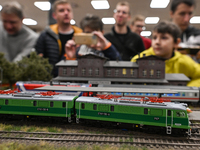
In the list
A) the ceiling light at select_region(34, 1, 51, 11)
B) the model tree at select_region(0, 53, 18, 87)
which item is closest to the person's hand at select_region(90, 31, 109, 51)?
the ceiling light at select_region(34, 1, 51, 11)

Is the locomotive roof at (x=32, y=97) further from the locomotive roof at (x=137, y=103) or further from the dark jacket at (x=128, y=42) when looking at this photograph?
the dark jacket at (x=128, y=42)

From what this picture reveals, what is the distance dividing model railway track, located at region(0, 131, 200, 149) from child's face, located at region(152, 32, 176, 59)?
1726 centimetres

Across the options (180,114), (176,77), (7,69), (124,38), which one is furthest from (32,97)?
(176,77)

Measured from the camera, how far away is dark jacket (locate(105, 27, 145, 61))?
29.6 meters

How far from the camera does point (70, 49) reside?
1204 inches

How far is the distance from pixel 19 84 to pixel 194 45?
3456cm

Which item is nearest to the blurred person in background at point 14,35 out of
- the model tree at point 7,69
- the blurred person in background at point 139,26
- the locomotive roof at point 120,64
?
the model tree at point 7,69

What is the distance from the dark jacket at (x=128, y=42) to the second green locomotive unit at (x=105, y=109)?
15865 mm

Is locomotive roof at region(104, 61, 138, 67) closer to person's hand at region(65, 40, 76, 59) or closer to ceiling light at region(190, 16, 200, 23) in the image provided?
person's hand at region(65, 40, 76, 59)

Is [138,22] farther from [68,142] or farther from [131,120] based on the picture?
[68,142]

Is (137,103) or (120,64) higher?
(120,64)

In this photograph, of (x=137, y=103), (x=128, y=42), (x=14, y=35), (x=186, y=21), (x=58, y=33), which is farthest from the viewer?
(x=14, y=35)

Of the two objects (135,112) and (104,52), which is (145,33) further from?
(135,112)

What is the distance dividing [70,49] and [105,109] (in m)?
19.0
